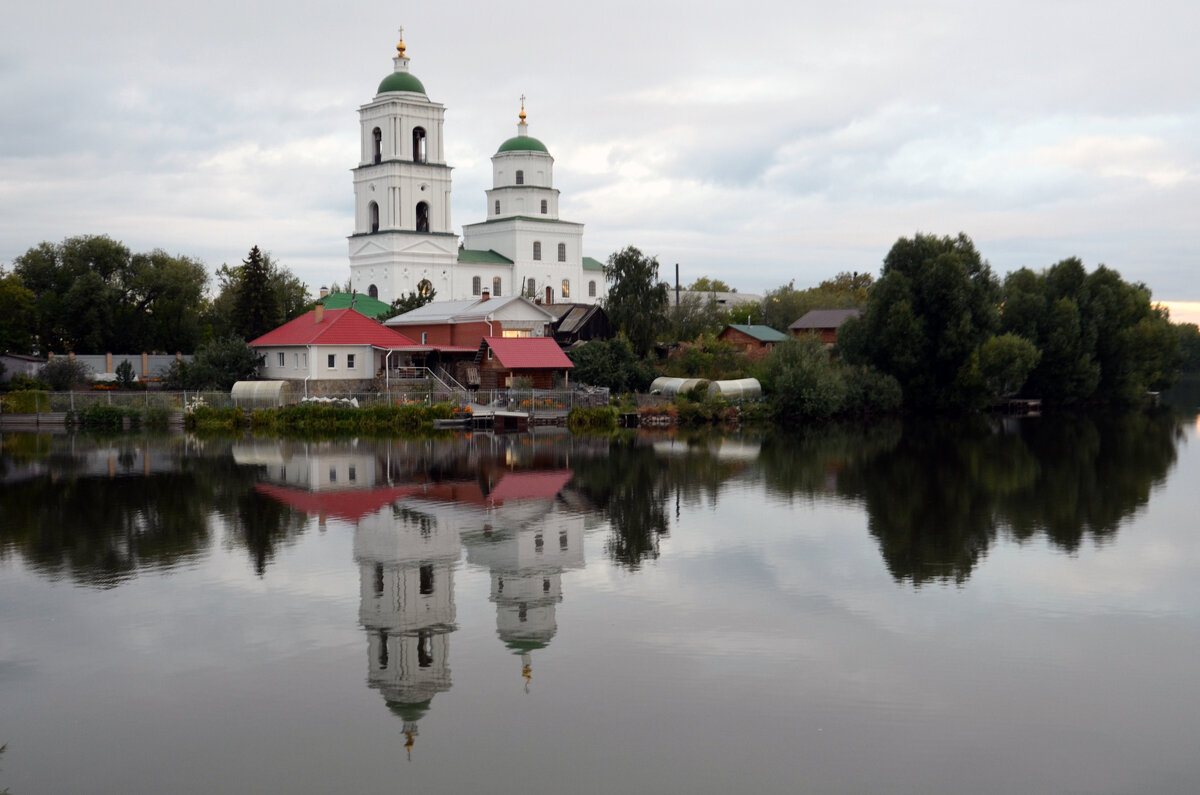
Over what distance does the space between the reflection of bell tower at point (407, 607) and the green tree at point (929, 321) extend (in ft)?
126

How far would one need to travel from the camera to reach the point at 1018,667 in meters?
12.6

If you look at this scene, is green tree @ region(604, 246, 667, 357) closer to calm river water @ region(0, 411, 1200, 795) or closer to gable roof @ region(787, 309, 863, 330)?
gable roof @ region(787, 309, 863, 330)

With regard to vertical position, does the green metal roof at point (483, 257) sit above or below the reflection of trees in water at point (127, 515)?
above

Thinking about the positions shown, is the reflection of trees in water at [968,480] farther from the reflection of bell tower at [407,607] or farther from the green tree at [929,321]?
the green tree at [929,321]

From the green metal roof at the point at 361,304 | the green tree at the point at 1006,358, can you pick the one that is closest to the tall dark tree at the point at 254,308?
the green metal roof at the point at 361,304

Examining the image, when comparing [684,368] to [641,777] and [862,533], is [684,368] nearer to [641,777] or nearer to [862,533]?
[862,533]

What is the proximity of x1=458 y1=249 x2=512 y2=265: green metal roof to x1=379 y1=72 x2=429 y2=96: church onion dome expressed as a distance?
11.8 m

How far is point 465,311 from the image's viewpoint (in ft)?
183

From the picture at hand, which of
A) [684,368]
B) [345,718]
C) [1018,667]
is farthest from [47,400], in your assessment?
[1018,667]

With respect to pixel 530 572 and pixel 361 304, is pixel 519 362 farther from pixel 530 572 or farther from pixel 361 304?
pixel 530 572

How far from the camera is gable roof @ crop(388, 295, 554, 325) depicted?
54.5 meters

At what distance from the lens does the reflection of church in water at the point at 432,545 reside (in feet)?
42.9

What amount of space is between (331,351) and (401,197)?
2878 centimetres

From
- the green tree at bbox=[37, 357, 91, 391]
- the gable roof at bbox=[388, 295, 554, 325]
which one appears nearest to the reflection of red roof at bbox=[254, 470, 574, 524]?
the gable roof at bbox=[388, 295, 554, 325]
